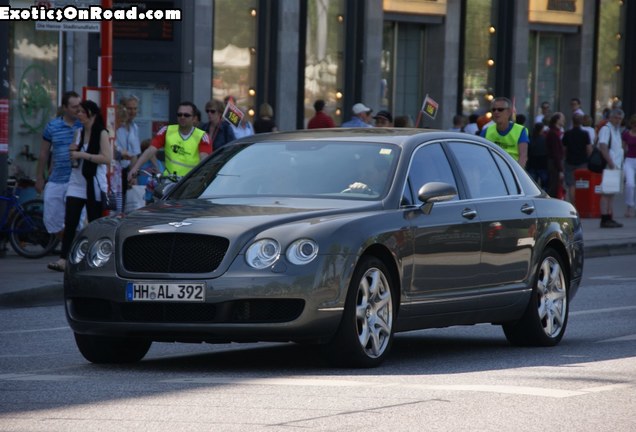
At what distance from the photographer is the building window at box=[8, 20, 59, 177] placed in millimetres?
25984

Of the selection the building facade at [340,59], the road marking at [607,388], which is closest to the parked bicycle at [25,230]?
the building facade at [340,59]

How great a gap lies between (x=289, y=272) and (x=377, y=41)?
26.6 meters

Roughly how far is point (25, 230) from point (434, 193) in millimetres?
9608

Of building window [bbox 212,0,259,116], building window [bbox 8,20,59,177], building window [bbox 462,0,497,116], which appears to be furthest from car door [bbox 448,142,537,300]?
building window [bbox 462,0,497,116]

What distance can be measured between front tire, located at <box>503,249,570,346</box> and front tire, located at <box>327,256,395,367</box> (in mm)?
1802

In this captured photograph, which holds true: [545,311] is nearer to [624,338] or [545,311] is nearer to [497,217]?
[624,338]

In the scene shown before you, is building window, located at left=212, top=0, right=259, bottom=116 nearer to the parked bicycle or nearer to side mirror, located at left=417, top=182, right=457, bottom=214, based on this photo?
the parked bicycle

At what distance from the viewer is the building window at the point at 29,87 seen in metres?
26.0

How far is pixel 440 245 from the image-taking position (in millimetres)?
10750

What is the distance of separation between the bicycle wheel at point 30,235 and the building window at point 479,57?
805 inches

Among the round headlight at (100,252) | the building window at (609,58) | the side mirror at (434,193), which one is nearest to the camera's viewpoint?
the round headlight at (100,252)

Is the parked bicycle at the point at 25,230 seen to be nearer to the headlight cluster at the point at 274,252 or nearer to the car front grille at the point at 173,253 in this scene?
the car front grille at the point at 173,253

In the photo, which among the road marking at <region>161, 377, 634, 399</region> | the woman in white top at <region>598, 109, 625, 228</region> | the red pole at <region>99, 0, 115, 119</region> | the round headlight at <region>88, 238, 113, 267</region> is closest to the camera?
the road marking at <region>161, 377, 634, 399</region>

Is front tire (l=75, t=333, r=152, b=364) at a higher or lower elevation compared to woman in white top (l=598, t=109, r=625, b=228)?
lower
